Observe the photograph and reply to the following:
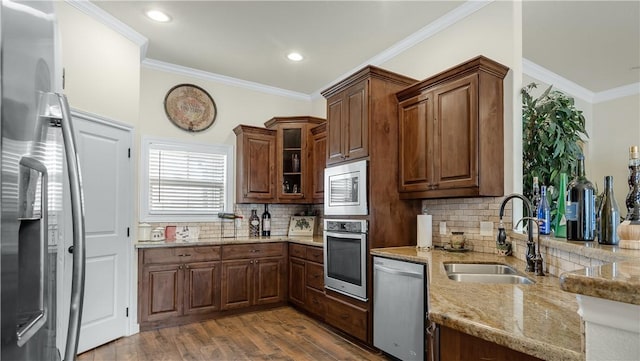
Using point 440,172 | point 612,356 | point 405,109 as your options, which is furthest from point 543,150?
point 612,356

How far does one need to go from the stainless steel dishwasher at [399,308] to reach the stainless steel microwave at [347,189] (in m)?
0.51

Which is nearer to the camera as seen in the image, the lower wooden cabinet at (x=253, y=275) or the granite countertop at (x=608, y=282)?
the granite countertop at (x=608, y=282)

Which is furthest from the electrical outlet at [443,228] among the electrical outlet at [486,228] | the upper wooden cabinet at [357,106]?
the upper wooden cabinet at [357,106]

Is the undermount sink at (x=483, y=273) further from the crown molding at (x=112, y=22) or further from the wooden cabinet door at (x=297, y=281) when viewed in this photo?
the crown molding at (x=112, y=22)

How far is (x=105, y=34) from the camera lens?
11.0ft

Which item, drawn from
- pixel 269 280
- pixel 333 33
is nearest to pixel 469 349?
pixel 333 33

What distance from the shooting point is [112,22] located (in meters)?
3.40

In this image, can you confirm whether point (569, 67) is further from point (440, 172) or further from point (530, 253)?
point (530, 253)

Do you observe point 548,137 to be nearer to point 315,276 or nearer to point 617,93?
point 315,276

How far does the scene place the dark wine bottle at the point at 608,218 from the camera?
5.70 ft

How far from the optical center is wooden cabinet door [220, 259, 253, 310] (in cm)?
409

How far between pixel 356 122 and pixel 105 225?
2.49 m

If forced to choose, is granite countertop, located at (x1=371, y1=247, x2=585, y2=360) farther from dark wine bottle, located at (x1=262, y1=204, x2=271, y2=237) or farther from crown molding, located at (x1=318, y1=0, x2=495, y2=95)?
dark wine bottle, located at (x1=262, y1=204, x2=271, y2=237)

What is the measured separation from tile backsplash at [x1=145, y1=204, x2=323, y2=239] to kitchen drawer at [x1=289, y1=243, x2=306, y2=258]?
675 mm
